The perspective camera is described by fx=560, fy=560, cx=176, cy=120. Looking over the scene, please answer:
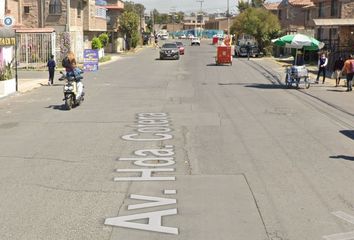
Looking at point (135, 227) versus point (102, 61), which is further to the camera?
point (102, 61)

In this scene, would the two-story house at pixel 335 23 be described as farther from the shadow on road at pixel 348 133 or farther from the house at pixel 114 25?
the house at pixel 114 25

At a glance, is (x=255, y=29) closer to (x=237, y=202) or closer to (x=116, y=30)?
(x=116, y=30)

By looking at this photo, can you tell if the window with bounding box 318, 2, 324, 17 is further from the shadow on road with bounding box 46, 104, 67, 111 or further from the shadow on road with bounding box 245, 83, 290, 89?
the shadow on road with bounding box 46, 104, 67, 111

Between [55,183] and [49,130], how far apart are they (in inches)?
210

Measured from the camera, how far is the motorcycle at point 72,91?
57.6 feet

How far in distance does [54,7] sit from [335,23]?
76.6 ft

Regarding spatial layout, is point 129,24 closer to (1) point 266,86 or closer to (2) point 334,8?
(2) point 334,8

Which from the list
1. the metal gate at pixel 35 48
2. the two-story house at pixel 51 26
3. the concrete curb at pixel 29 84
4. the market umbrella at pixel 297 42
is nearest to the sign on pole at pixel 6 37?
the concrete curb at pixel 29 84

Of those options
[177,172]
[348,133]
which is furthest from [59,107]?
[177,172]

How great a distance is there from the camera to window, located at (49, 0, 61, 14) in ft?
155

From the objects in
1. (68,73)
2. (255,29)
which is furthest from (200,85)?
(255,29)

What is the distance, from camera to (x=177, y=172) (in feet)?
29.8

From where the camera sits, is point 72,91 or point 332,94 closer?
point 72,91

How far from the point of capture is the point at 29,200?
7480mm
